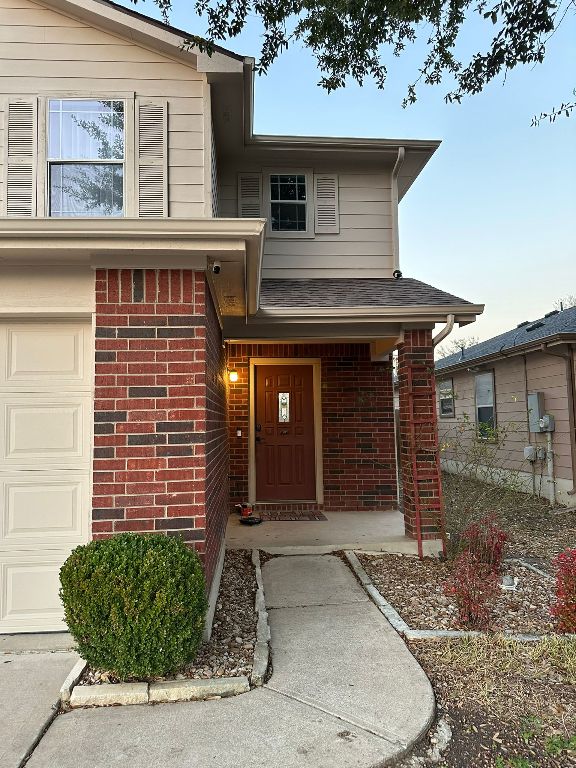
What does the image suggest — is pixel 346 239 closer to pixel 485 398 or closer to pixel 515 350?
pixel 515 350

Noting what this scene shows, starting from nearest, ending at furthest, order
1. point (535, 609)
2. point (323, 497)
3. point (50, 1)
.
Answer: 1. point (535, 609)
2. point (50, 1)
3. point (323, 497)

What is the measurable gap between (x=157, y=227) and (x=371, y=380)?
16.5 ft

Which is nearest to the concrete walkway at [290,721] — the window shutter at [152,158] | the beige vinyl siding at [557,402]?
the window shutter at [152,158]

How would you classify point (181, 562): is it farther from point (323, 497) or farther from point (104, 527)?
point (323, 497)

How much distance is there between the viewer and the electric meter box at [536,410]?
28.8ft

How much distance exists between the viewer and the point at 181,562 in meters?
2.81

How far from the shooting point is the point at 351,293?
233 inches

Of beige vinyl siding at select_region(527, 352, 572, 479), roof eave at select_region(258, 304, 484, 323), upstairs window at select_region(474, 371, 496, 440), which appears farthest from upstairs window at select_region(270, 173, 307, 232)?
upstairs window at select_region(474, 371, 496, 440)

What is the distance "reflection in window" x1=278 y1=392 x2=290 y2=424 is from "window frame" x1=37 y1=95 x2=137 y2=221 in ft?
13.4

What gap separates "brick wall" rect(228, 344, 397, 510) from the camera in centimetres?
738

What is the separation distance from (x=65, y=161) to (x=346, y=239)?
12.8 ft

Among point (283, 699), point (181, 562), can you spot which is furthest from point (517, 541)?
point (181, 562)

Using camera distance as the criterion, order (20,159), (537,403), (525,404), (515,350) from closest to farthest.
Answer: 1. (20,159)
2. (537,403)
3. (515,350)
4. (525,404)

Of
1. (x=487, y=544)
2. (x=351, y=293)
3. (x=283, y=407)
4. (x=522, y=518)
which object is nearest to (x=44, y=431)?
(x=351, y=293)
